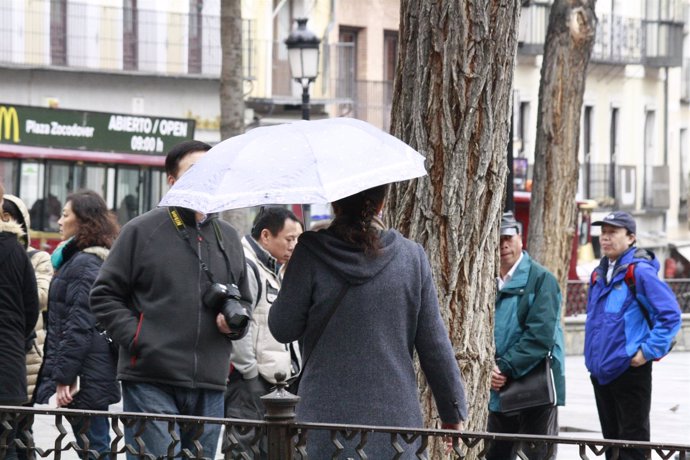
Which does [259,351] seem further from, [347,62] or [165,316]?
[347,62]

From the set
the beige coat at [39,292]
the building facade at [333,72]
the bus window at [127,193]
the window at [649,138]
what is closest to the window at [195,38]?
the building facade at [333,72]

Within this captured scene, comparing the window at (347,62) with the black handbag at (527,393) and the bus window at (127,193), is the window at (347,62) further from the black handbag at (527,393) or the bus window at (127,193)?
the black handbag at (527,393)

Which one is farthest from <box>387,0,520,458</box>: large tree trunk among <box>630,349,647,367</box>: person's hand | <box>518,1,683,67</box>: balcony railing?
<box>518,1,683,67</box>: balcony railing

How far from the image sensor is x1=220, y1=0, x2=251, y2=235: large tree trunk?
23.4 meters

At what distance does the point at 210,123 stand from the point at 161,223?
30493 mm

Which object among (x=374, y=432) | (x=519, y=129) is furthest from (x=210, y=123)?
(x=374, y=432)

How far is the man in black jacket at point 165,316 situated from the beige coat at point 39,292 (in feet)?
5.12

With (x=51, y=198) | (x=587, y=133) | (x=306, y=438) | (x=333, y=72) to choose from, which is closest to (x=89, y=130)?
(x=51, y=198)

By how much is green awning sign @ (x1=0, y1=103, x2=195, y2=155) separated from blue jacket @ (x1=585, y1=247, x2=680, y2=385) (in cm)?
1844

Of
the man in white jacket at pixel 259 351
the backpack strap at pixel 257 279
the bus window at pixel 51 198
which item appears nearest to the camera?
the man in white jacket at pixel 259 351

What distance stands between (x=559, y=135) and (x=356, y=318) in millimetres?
12037

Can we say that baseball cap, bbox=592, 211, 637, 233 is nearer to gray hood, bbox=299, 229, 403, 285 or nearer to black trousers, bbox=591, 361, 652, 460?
black trousers, bbox=591, 361, 652, 460

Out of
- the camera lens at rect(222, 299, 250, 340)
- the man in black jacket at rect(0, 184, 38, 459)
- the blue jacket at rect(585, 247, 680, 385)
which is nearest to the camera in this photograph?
the camera lens at rect(222, 299, 250, 340)

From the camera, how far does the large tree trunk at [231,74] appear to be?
2336 centimetres
